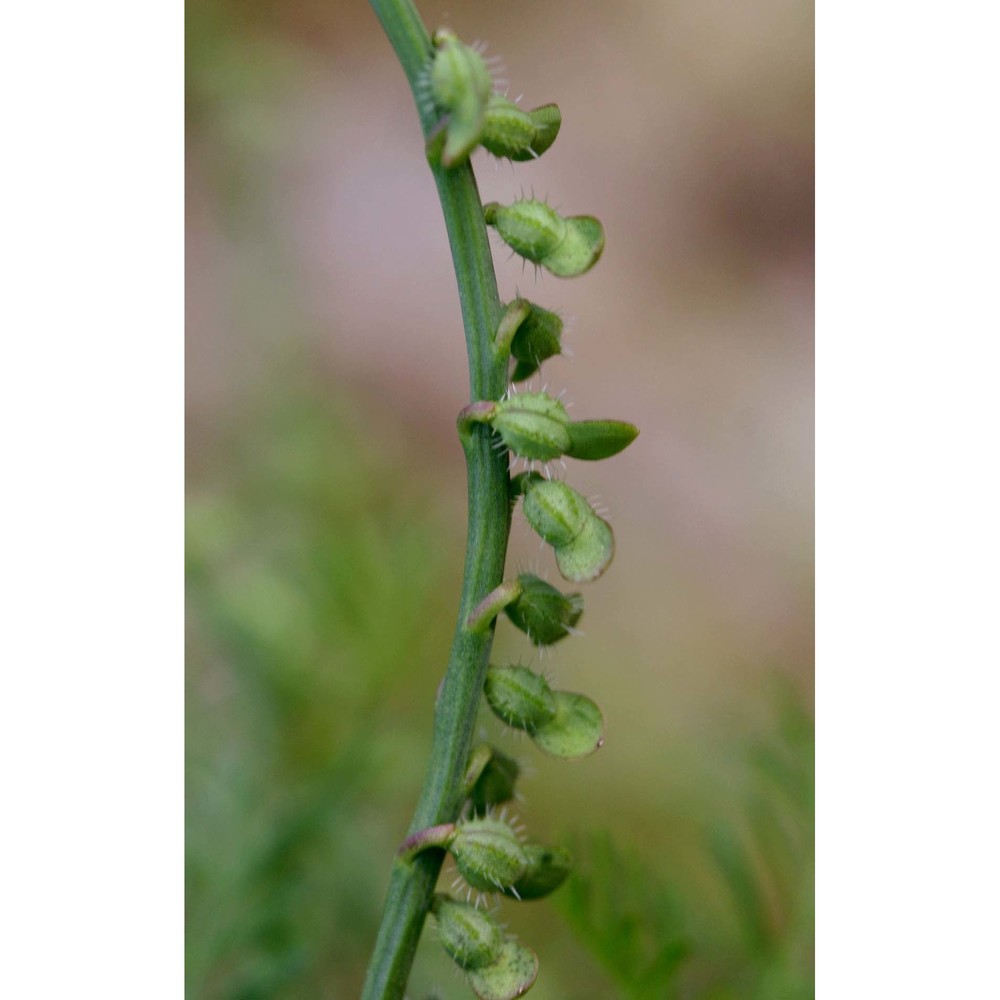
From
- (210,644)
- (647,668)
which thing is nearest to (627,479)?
(647,668)

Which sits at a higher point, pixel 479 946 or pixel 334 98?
pixel 334 98

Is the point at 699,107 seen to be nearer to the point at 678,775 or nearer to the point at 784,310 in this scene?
the point at 784,310

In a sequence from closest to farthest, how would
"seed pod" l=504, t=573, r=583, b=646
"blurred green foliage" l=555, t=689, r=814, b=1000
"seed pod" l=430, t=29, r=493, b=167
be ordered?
"seed pod" l=430, t=29, r=493, b=167 < "seed pod" l=504, t=573, r=583, b=646 < "blurred green foliage" l=555, t=689, r=814, b=1000

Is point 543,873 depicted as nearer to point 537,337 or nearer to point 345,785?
point 537,337

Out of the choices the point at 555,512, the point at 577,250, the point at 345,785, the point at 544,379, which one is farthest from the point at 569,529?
the point at 544,379

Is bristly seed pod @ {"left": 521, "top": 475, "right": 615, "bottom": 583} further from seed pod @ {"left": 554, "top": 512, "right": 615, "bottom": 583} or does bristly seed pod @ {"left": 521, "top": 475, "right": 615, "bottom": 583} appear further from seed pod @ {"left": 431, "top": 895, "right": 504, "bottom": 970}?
seed pod @ {"left": 431, "top": 895, "right": 504, "bottom": 970}

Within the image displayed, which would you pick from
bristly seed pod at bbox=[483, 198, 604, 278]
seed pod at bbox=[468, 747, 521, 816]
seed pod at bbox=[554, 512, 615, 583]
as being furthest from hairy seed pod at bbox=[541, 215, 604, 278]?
seed pod at bbox=[468, 747, 521, 816]
